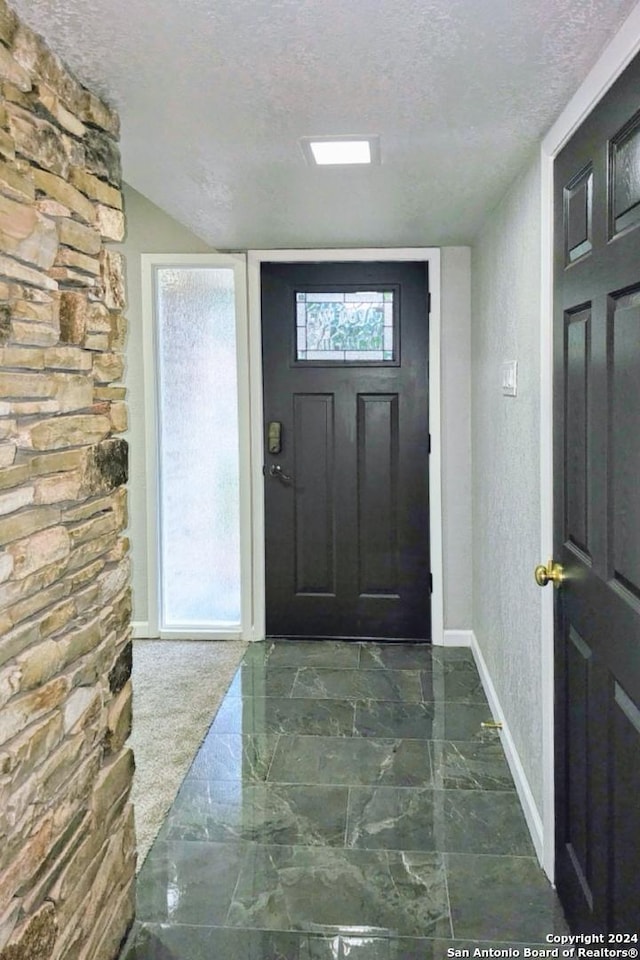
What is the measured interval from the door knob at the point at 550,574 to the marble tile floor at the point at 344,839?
84cm

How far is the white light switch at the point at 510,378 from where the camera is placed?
257 centimetres

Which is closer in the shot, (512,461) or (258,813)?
(258,813)

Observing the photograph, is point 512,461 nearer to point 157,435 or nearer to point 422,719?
point 422,719

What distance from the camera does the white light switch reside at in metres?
2.57

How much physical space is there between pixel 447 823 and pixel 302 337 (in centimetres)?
252

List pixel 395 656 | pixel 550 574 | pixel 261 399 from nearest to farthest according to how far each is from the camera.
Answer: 1. pixel 550 574
2. pixel 395 656
3. pixel 261 399

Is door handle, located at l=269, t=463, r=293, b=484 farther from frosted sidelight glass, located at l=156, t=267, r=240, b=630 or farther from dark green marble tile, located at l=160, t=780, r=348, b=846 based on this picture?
dark green marble tile, located at l=160, t=780, r=348, b=846

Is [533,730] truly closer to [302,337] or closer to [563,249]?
[563,249]

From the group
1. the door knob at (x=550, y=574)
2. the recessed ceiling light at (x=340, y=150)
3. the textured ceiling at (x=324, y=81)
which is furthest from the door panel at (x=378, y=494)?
the door knob at (x=550, y=574)

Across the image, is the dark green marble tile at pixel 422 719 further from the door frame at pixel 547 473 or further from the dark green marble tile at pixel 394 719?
the door frame at pixel 547 473

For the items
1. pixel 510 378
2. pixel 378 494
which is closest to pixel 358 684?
pixel 378 494

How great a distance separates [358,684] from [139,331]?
216 centimetres

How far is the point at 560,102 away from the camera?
1.82m

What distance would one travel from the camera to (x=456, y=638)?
13.3 ft
